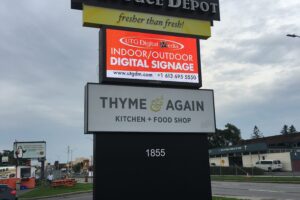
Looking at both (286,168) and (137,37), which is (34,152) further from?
(137,37)

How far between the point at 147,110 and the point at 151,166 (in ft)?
5.54

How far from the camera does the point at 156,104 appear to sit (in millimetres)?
12320

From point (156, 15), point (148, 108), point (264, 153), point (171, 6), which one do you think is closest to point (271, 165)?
point (264, 153)

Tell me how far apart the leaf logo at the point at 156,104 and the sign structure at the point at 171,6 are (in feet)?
10.1

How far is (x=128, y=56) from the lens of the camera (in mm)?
12367

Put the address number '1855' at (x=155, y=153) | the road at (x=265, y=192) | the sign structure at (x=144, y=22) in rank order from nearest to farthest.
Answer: the address number '1855' at (x=155, y=153) → the sign structure at (x=144, y=22) → the road at (x=265, y=192)

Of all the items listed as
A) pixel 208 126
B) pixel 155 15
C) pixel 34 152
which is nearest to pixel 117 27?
pixel 155 15

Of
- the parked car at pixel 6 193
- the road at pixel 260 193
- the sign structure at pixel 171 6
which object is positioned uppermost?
the sign structure at pixel 171 6

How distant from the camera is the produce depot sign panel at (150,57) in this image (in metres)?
12.2

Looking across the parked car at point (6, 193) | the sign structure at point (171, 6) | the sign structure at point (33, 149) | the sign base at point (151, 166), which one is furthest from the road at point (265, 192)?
the sign structure at point (33, 149)

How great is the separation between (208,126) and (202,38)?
10.4 ft

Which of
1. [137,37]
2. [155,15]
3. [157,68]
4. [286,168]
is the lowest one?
[286,168]

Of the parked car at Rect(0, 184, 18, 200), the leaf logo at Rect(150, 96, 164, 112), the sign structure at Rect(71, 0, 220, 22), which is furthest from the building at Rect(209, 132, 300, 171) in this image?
the leaf logo at Rect(150, 96, 164, 112)

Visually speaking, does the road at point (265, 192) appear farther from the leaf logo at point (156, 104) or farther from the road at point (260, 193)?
the leaf logo at point (156, 104)
